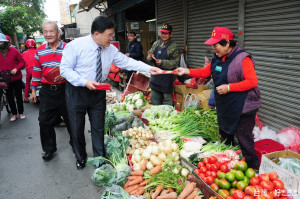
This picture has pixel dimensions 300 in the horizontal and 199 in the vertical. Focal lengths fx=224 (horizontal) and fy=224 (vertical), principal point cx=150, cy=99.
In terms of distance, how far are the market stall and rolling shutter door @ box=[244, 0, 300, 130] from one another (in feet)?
3.02

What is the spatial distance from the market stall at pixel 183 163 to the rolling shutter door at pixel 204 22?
1679 millimetres

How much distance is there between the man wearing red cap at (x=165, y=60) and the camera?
508cm

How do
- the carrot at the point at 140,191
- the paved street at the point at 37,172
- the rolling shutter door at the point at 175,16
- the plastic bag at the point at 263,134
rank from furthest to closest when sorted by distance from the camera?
the rolling shutter door at the point at 175,16, the plastic bag at the point at 263,134, the paved street at the point at 37,172, the carrot at the point at 140,191

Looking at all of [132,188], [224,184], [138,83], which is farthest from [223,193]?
[138,83]

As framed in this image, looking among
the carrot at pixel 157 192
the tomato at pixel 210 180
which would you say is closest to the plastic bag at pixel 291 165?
the tomato at pixel 210 180

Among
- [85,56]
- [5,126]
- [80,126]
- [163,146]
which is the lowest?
[5,126]

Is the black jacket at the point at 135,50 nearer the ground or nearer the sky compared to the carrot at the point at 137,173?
nearer the sky

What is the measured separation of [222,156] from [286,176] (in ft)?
2.36

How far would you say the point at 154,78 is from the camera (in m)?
5.43

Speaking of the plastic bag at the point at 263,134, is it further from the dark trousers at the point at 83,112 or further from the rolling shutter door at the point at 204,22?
the dark trousers at the point at 83,112

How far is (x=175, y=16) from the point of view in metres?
7.44

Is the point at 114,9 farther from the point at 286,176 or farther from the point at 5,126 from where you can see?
the point at 286,176

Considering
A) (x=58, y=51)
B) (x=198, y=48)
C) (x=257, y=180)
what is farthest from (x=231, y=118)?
(x=198, y=48)

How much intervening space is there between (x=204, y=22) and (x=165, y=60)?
1.97 m
